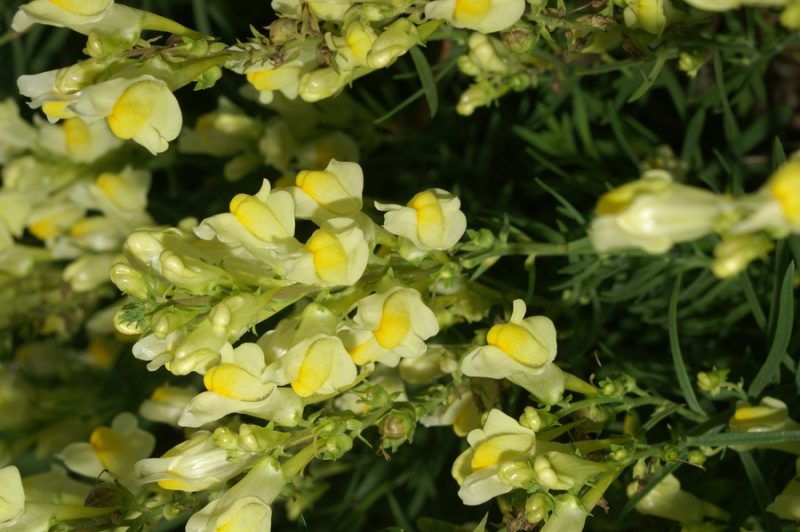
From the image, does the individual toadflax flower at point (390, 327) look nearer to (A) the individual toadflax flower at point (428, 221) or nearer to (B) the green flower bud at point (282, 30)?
(A) the individual toadflax flower at point (428, 221)

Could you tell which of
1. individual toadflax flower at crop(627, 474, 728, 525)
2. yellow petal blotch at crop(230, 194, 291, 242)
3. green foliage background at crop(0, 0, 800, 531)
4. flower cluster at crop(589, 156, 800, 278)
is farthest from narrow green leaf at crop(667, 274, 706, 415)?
yellow petal blotch at crop(230, 194, 291, 242)

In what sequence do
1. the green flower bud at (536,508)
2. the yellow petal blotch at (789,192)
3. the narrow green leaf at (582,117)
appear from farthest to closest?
the narrow green leaf at (582,117) → the green flower bud at (536,508) → the yellow petal blotch at (789,192)

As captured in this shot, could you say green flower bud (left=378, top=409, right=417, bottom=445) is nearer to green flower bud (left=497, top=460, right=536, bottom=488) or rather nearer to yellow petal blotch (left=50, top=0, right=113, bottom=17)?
green flower bud (left=497, top=460, right=536, bottom=488)

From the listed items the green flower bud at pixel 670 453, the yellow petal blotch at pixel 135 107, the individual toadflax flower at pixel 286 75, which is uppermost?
the yellow petal blotch at pixel 135 107

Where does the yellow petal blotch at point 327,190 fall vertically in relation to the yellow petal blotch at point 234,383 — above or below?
above

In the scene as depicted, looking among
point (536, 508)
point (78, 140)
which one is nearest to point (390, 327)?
point (536, 508)

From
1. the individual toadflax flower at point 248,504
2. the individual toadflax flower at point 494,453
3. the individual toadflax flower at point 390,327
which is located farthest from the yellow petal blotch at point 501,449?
the individual toadflax flower at point 248,504

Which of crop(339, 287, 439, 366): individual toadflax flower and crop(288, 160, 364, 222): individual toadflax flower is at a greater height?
crop(288, 160, 364, 222): individual toadflax flower

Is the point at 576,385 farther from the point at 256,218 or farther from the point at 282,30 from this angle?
the point at 282,30
